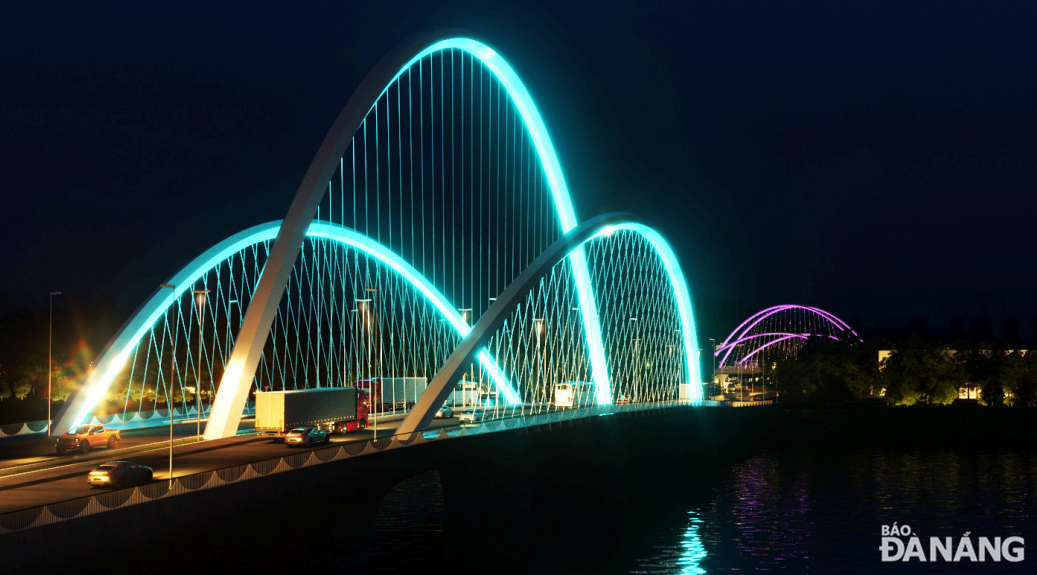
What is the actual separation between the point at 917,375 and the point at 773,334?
157 ft

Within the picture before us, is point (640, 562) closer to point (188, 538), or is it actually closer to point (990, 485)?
point (188, 538)

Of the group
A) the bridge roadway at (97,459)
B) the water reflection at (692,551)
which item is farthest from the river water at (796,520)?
the bridge roadway at (97,459)

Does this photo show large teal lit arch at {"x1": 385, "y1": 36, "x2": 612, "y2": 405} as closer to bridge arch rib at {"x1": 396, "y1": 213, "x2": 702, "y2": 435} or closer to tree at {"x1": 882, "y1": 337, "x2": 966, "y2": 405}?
bridge arch rib at {"x1": 396, "y1": 213, "x2": 702, "y2": 435}

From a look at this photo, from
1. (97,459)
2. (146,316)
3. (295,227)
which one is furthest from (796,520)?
(146,316)

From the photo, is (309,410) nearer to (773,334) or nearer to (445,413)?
(445,413)

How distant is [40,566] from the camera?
1927 cm

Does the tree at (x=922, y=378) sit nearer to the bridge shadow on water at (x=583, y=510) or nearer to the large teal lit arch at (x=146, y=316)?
the bridge shadow on water at (x=583, y=510)

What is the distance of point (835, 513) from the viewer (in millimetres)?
39344

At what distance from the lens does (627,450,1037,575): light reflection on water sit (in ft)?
98.8

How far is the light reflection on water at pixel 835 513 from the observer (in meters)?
30.1

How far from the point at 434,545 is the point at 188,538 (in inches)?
379

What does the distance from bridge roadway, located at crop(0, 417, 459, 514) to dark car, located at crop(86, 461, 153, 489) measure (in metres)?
0.31

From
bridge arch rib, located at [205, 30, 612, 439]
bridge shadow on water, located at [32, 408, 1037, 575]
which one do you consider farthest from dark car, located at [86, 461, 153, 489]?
bridge arch rib, located at [205, 30, 612, 439]

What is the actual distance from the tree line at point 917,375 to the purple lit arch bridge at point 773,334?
33387 mm
